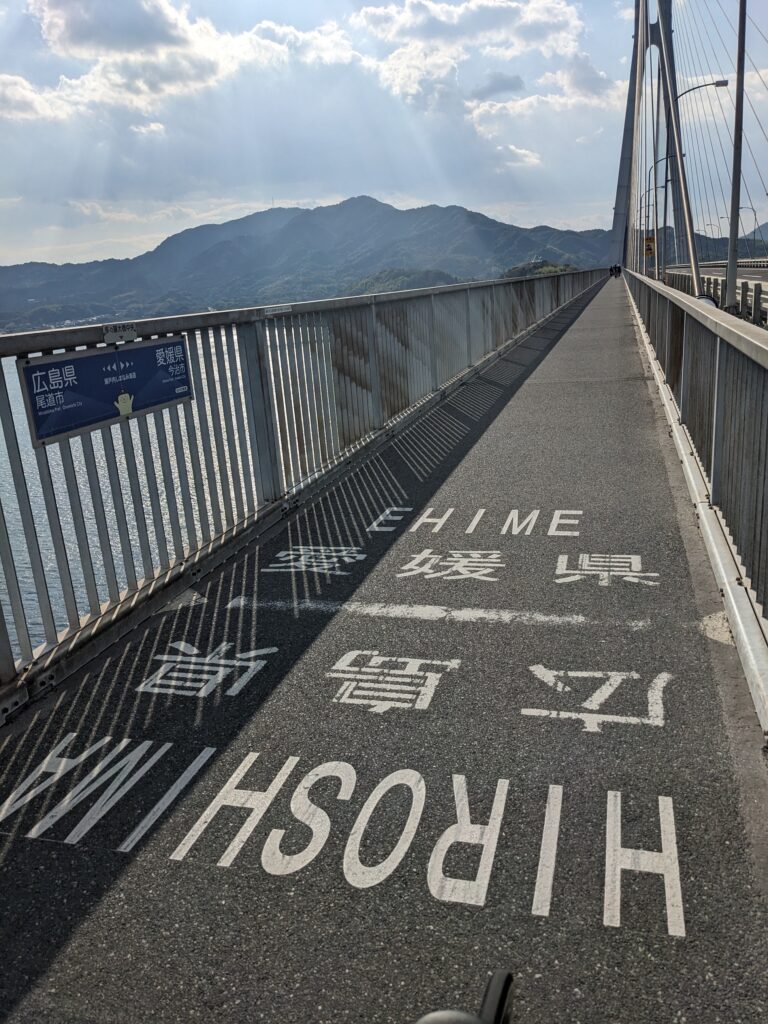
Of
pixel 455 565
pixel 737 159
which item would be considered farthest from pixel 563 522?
pixel 737 159

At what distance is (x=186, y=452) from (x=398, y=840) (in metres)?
4.40

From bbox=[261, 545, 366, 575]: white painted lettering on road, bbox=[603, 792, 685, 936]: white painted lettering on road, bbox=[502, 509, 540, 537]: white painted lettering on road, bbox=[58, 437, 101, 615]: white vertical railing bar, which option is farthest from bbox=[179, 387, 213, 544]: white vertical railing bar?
bbox=[603, 792, 685, 936]: white painted lettering on road

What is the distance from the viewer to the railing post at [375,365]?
30.5 ft

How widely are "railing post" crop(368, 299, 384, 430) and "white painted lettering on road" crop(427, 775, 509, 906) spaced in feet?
22.2

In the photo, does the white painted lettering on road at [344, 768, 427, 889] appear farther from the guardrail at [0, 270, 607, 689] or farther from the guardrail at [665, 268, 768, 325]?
the guardrail at [665, 268, 768, 325]

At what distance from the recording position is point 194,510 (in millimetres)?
5707

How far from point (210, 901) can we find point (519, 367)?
49.3 ft

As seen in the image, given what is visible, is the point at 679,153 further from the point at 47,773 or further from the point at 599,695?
the point at 47,773

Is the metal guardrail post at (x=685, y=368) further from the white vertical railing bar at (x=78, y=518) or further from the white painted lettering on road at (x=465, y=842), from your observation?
the white painted lettering on road at (x=465, y=842)

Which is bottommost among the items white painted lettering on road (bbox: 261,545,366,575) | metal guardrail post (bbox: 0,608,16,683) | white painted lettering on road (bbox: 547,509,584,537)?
white painted lettering on road (bbox: 547,509,584,537)

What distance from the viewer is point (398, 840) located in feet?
9.19

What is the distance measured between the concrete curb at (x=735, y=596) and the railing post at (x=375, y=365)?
369 cm

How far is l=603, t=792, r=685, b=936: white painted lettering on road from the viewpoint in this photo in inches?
95.0

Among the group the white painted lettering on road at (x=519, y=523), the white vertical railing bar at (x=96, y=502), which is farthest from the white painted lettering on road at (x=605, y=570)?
the white vertical railing bar at (x=96, y=502)
